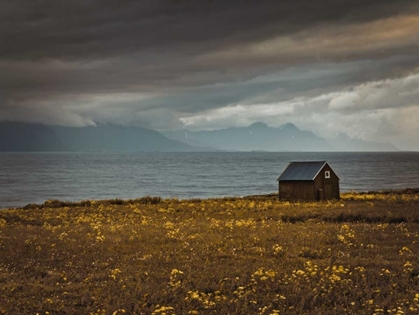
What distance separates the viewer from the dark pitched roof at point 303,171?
6769 cm

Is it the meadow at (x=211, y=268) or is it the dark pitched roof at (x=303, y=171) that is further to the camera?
the dark pitched roof at (x=303, y=171)

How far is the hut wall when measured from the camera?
66944 millimetres

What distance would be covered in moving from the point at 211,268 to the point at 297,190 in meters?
47.8

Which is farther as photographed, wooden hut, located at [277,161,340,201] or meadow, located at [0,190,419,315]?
wooden hut, located at [277,161,340,201]

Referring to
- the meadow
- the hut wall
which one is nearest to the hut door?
the hut wall

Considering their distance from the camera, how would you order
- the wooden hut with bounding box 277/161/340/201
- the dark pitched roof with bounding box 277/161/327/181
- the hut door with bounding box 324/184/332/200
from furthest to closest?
1. the hut door with bounding box 324/184/332/200
2. the dark pitched roof with bounding box 277/161/327/181
3. the wooden hut with bounding box 277/161/340/201

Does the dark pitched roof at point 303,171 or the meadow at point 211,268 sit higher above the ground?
the dark pitched roof at point 303,171

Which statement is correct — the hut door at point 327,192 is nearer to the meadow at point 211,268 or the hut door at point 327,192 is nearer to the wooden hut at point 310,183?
the wooden hut at point 310,183

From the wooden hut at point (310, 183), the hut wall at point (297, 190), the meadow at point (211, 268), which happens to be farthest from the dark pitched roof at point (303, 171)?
the meadow at point (211, 268)

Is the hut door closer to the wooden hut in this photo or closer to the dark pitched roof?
the wooden hut

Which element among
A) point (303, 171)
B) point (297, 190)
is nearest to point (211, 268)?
point (297, 190)

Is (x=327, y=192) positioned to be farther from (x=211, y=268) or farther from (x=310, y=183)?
(x=211, y=268)

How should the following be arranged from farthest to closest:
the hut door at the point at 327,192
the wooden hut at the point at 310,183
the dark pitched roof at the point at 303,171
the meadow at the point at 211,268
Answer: the hut door at the point at 327,192
the dark pitched roof at the point at 303,171
the wooden hut at the point at 310,183
the meadow at the point at 211,268

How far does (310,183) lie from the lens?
6688 cm
